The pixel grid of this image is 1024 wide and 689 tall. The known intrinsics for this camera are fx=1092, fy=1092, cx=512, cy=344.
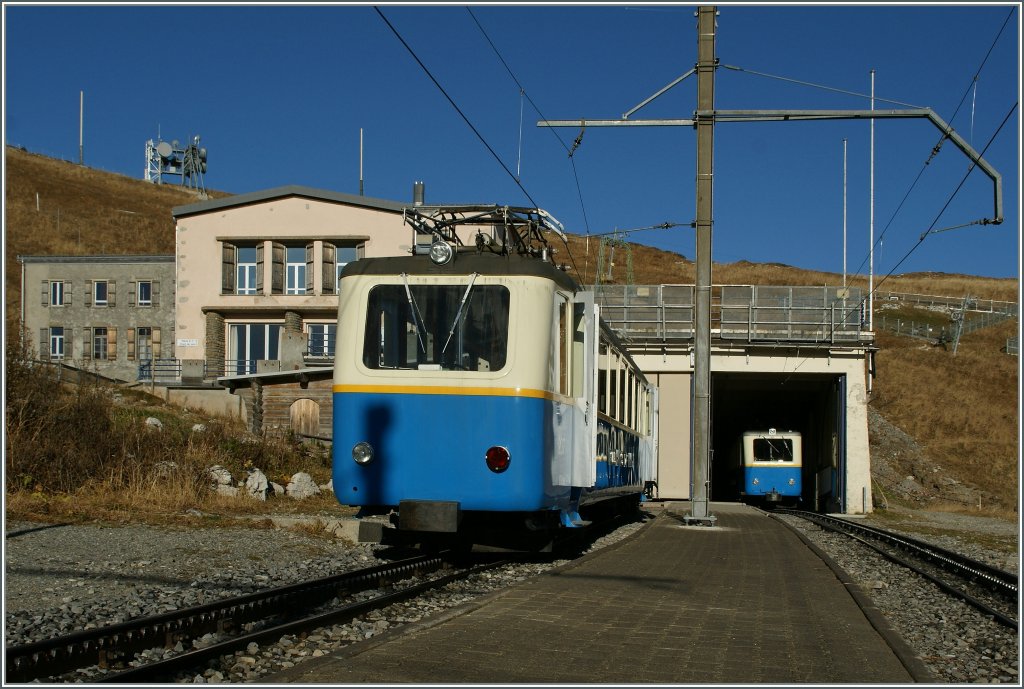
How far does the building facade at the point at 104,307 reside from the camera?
171 feet

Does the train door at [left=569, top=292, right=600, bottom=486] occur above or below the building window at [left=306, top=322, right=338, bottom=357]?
below

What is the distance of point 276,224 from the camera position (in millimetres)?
45906

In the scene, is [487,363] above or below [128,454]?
above

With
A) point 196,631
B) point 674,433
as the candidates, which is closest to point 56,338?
point 674,433

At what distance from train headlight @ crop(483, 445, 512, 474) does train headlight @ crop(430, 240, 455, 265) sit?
1.93 m

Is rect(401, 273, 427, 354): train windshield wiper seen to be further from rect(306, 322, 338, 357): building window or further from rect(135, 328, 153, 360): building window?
rect(135, 328, 153, 360): building window

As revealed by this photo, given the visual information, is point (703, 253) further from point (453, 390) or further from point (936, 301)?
point (936, 301)

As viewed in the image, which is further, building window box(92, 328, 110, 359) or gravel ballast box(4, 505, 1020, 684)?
building window box(92, 328, 110, 359)

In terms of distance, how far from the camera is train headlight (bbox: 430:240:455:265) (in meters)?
10.8

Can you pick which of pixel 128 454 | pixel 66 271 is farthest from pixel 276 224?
pixel 128 454

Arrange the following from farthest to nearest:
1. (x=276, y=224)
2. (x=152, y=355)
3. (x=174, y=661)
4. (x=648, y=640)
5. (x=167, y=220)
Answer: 1. (x=167, y=220)
2. (x=152, y=355)
3. (x=276, y=224)
4. (x=648, y=640)
5. (x=174, y=661)

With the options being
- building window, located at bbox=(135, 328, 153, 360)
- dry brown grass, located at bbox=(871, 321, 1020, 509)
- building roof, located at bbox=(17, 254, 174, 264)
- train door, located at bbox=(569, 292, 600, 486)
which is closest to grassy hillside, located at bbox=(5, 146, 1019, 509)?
dry brown grass, located at bbox=(871, 321, 1020, 509)

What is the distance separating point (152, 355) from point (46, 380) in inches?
1433

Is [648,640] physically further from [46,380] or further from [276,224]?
[276,224]
